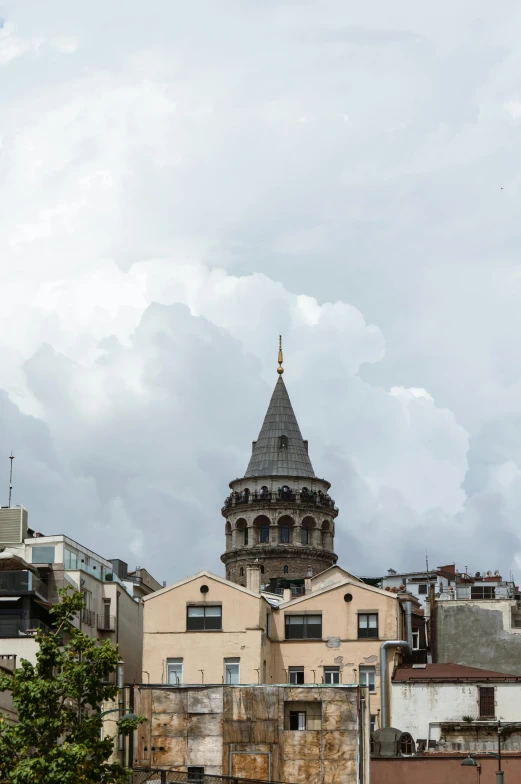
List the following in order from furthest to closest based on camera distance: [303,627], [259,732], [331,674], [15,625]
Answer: [303,627], [331,674], [15,625], [259,732]

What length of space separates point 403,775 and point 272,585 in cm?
5243

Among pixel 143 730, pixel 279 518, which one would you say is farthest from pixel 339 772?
pixel 279 518

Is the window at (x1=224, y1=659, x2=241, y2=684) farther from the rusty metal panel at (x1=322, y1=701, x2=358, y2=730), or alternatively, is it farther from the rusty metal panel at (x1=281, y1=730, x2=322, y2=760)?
the rusty metal panel at (x1=322, y1=701, x2=358, y2=730)

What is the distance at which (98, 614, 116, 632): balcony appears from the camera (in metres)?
90.3

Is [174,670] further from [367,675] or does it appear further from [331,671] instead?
[367,675]

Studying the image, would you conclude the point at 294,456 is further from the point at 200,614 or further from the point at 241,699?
the point at 241,699

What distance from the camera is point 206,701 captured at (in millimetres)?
72625

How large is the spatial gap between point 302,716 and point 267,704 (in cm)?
161

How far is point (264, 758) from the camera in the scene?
233ft

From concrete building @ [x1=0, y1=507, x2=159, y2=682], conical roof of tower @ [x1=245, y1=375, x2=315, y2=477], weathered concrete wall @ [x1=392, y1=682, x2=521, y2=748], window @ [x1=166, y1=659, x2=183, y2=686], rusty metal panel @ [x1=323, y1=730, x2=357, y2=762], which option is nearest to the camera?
rusty metal panel @ [x1=323, y1=730, x2=357, y2=762]

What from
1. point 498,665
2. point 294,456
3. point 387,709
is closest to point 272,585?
point 294,456

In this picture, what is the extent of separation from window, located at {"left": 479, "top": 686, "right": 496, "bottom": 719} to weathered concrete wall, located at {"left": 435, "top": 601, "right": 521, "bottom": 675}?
933 cm

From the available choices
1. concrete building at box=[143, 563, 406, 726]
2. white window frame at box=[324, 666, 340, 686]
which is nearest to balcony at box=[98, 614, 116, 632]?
concrete building at box=[143, 563, 406, 726]

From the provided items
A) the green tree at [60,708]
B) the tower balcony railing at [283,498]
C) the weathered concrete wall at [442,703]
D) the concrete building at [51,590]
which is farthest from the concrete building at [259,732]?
the tower balcony railing at [283,498]
